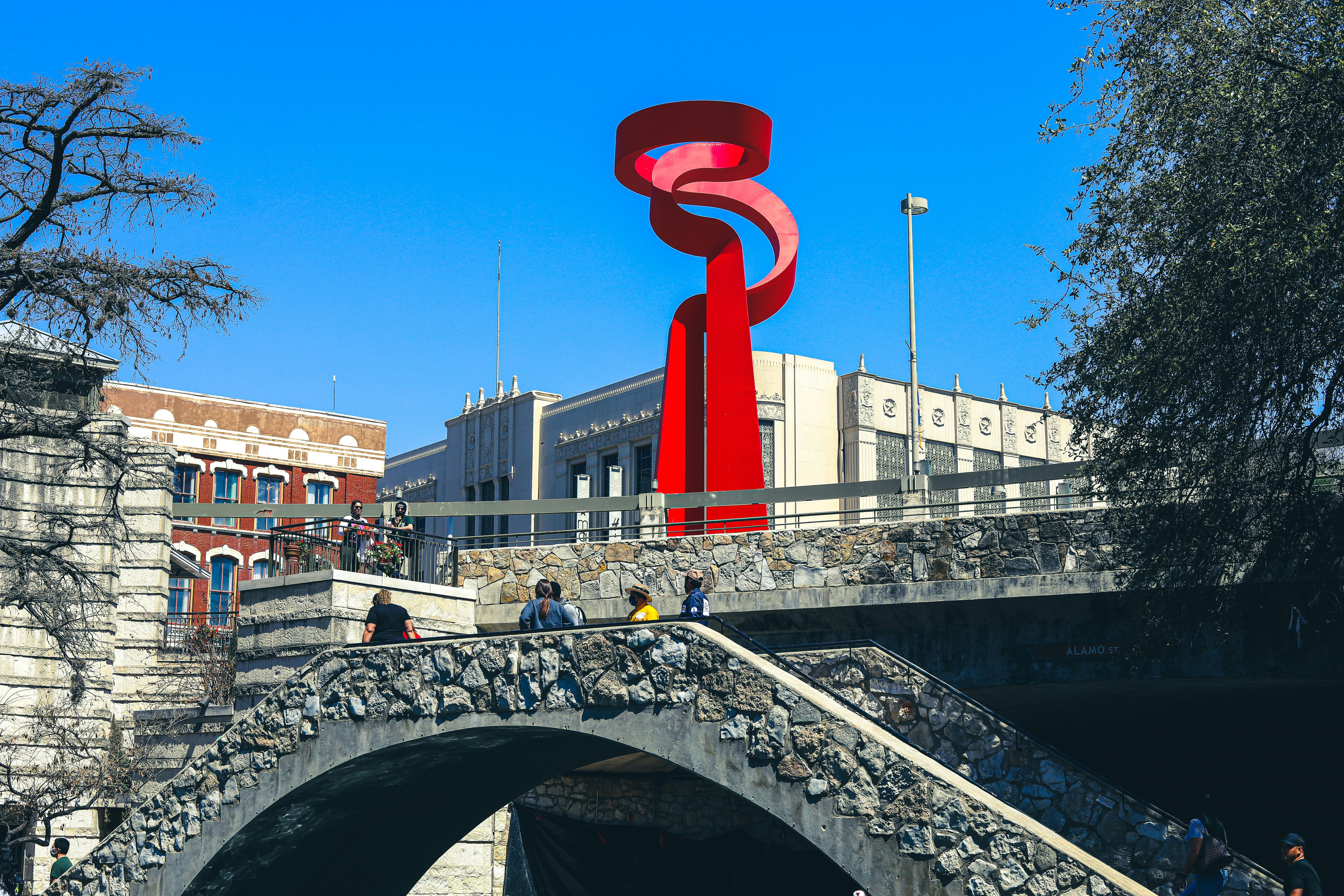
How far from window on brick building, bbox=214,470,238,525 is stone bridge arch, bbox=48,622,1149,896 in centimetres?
3361

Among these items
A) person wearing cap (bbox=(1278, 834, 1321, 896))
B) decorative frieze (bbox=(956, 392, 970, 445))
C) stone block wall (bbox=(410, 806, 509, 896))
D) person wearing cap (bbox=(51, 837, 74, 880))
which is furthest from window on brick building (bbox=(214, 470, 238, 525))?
person wearing cap (bbox=(1278, 834, 1321, 896))

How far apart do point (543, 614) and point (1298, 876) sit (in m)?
7.75

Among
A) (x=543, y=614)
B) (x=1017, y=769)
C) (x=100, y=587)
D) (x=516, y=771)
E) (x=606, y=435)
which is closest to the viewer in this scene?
(x=543, y=614)

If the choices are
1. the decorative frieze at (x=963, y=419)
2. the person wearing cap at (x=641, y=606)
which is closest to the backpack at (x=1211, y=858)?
the person wearing cap at (x=641, y=606)

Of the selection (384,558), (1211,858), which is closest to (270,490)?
(384,558)

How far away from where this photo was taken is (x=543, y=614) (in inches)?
581

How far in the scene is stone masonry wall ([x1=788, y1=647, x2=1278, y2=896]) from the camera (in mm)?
13719

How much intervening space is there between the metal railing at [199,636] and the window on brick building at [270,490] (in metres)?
22.9

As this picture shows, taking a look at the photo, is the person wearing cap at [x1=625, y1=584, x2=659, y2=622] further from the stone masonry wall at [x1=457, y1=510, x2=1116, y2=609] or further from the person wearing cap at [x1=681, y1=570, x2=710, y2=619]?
the stone masonry wall at [x1=457, y1=510, x2=1116, y2=609]

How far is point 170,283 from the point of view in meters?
16.6

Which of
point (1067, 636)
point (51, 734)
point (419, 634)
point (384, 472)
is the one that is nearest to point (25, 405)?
point (419, 634)

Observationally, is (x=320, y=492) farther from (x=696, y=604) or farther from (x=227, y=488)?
(x=696, y=604)

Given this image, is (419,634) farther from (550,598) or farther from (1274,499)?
(1274,499)

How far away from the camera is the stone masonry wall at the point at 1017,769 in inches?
540
